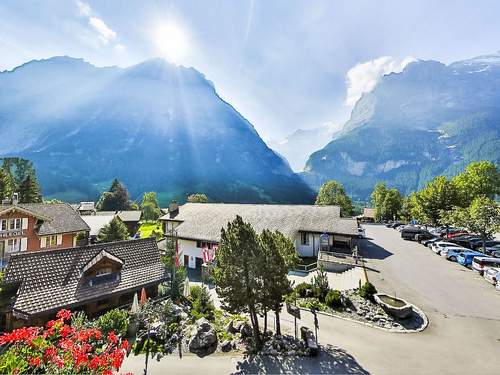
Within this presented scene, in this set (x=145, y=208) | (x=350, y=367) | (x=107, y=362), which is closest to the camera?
(x=107, y=362)

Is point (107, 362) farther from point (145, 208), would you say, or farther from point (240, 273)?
point (145, 208)

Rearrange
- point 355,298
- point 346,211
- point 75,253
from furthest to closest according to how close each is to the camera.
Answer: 1. point 346,211
2. point 355,298
3. point 75,253

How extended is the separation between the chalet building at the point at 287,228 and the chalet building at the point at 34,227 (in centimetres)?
1733

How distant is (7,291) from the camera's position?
553 inches

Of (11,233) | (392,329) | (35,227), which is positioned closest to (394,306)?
(392,329)

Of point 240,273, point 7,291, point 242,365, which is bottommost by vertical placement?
point 242,365

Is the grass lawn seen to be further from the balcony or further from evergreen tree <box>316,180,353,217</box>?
evergreen tree <box>316,180,353,217</box>

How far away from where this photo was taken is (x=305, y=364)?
11.7 m

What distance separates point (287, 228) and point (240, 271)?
22.1m

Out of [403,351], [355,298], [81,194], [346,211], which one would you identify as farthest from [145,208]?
[81,194]

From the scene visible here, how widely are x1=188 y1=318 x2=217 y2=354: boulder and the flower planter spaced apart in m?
12.1

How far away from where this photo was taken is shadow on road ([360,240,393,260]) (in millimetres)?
32219

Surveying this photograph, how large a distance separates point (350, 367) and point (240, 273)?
6810 millimetres

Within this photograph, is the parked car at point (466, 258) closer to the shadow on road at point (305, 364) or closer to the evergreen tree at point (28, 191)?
the shadow on road at point (305, 364)
